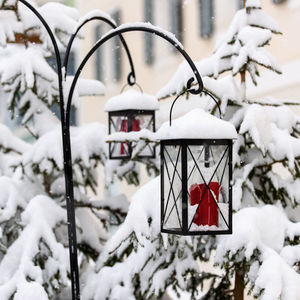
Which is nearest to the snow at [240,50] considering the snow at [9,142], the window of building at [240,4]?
the snow at [9,142]

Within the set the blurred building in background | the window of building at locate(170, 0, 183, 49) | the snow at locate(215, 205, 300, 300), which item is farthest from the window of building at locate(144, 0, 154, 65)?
the snow at locate(215, 205, 300, 300)

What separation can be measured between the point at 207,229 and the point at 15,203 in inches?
88.6

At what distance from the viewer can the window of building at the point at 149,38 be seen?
13.3m

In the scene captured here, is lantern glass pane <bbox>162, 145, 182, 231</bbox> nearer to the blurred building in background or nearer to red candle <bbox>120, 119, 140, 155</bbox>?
red candle <bbox>120, 119, 140, 155</bbox>

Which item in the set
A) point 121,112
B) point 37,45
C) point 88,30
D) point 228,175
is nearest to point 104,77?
point 88,30

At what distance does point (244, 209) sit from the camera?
5191mm

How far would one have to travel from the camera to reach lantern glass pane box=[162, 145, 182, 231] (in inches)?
165

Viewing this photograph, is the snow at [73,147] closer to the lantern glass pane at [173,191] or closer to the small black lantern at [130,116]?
the small black lantern at [130,116]

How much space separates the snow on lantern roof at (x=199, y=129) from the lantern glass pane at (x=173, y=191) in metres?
0.10

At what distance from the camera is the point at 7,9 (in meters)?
6.21

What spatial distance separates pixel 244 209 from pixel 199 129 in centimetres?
127

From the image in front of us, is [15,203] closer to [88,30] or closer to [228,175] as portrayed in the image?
[228,175]

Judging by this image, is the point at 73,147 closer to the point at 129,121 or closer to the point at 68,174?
the point at 129,121

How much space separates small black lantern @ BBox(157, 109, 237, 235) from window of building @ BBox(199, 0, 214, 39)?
6.69 metres
